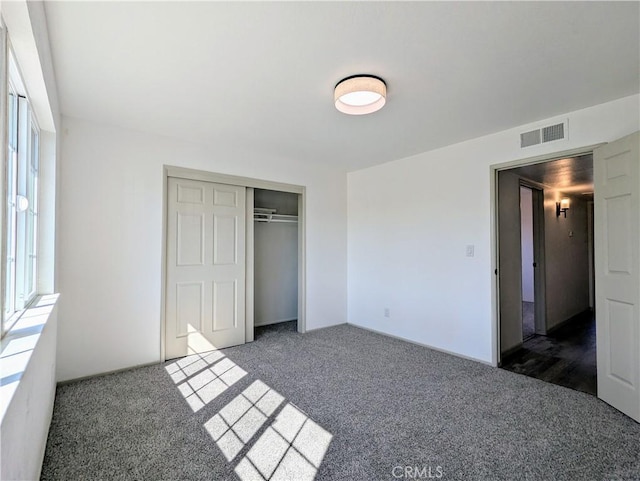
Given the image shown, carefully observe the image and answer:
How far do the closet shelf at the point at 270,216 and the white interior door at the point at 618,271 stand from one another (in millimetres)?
3699

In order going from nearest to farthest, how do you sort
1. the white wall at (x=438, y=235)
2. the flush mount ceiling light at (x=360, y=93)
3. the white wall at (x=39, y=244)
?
the white wall at (x=39, y=244) < the flush mount ceiling light at (x=360, y=93) < the white wall at (x=438, y=235)

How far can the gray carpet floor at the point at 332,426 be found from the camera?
170cm

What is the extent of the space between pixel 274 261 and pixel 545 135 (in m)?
3.83

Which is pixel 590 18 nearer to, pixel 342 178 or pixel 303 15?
pixel 303 15

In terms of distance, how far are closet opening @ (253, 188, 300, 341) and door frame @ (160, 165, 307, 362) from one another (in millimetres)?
535

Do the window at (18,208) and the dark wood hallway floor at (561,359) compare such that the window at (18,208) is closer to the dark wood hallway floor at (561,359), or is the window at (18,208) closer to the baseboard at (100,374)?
the baseboard at (100,374)

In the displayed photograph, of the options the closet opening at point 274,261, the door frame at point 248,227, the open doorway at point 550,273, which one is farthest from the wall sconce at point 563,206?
the closet opening at point 274,261

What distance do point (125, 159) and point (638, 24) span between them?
3992 mm

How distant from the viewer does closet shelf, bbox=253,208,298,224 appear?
4648 millimetres

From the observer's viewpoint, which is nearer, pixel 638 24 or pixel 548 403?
pixel 638 24

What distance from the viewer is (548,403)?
2.41 meters

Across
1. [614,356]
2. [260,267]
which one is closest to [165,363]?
[260,267]

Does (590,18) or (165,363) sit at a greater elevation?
(590,18)

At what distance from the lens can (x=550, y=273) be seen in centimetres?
473
